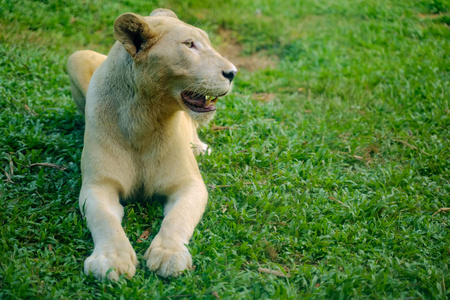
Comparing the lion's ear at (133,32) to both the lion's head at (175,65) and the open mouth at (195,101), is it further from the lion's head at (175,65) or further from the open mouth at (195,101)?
the open mouth at (195,101)

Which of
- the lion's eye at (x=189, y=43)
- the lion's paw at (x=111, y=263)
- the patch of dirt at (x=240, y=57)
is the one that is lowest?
the patch of dirt at (x=240, y=57)

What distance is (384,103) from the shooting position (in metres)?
6.01

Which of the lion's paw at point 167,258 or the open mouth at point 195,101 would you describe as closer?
the lion's paw at point 167,258

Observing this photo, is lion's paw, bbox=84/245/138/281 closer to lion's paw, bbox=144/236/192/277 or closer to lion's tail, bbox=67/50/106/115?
lion's paw, bbox=144/236/192/277

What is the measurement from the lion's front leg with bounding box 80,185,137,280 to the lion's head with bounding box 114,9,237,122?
872 millimetres

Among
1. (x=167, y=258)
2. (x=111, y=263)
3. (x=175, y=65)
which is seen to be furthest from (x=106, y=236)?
(x=175, y=65)

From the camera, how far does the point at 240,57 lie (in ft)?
25.0

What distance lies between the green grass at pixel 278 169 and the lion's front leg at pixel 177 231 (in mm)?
94

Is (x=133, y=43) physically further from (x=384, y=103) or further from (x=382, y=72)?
(x=382, y=72)

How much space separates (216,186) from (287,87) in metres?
3.03

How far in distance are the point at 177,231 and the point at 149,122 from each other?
91cm

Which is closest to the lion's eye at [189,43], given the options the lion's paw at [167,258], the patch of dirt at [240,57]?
the lion's paw at [167,258]

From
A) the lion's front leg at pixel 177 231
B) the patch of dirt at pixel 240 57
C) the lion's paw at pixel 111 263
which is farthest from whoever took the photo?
the patch of dirt at pixel 240 57

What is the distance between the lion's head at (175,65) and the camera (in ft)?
10.8
